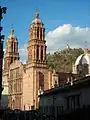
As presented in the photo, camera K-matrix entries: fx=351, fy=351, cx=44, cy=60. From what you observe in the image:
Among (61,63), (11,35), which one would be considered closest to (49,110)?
(11,35)

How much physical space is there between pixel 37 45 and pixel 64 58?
44.9 metres

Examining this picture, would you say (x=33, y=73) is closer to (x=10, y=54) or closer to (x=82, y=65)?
(x=82, y=65)

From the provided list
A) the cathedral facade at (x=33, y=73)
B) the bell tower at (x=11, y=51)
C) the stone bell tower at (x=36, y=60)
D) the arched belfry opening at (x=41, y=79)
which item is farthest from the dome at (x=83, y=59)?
the bell tower at (x=11, y=51)

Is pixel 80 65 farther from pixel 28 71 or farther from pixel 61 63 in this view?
pixel 61 63

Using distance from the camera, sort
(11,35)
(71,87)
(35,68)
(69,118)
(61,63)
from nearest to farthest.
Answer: (69,118), (71,87), (35,68), (11,35), (61,63)

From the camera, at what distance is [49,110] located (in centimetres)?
5462

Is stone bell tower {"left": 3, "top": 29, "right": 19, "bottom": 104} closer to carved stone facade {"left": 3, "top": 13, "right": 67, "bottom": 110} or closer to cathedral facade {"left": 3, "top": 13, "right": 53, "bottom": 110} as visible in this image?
cathedral facade {"left": 3, "top": 13, "right": 53, "bottom": 110}

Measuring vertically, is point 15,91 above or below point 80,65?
below

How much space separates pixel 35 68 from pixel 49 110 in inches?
1037

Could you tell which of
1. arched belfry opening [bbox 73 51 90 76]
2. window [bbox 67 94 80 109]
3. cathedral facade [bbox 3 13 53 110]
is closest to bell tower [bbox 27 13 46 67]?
cathedral facade [bbox 3 13 53 110]

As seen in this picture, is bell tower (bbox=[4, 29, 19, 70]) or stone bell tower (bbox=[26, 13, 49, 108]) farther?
bell tower (bbox=[4, 29, 19, 70])

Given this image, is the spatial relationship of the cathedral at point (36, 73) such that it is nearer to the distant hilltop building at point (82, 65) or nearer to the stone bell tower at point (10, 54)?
the distant hilltop building at point (82, 65)

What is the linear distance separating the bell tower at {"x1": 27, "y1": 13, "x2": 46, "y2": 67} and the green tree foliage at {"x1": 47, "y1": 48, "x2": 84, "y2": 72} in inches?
1425

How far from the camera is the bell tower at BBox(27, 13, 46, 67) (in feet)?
264
